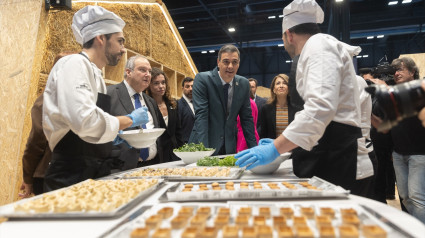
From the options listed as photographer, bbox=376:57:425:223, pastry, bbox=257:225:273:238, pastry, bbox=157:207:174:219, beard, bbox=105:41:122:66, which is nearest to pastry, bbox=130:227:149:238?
pastry, bbox=157:207:174:219

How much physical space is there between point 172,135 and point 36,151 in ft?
5.82

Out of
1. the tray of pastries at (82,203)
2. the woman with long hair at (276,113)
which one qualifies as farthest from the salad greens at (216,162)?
the woman with long hair at (276,113)

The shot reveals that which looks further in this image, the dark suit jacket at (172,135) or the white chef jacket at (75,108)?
the dark suit jacket at (172,135)

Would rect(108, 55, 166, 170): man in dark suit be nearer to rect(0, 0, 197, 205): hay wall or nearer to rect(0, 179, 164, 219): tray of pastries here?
rect(0, 0, 197, 205): hay wall

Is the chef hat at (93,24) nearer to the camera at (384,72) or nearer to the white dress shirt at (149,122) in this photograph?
the white dress shirt at (149,122)

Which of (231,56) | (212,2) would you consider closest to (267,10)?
(212,2)

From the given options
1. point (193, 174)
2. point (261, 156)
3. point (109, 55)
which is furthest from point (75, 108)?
point (261, 156)

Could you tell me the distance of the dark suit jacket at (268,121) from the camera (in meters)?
4.02

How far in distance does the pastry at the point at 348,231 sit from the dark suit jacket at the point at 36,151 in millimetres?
2070

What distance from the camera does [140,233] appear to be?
2.73 feet

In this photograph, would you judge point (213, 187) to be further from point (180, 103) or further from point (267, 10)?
point (267, 10)

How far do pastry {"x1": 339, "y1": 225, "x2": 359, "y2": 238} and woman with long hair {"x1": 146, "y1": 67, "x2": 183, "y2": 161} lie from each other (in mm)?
3005

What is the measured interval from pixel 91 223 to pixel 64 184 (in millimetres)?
829

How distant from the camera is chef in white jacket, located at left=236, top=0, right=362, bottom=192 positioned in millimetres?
1532
